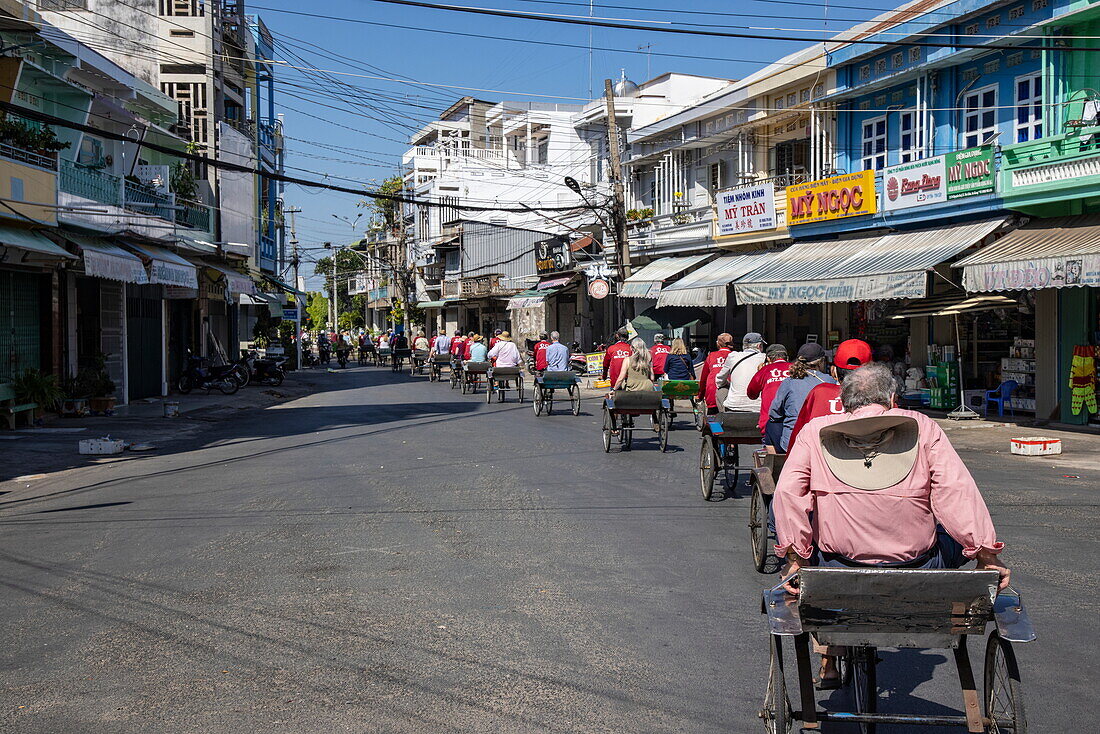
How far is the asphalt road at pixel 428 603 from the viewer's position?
4.65 metres

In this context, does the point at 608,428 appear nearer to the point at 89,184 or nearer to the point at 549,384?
the point at 549,384

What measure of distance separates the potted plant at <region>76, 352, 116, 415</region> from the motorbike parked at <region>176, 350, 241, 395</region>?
21.3 feet

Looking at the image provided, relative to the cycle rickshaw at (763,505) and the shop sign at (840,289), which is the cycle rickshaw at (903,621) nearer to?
the cycle rickshaw at (763,505)

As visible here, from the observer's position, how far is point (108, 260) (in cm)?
1923

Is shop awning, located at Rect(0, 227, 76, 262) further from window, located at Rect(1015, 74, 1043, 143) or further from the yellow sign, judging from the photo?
window, located at Rect(1015, 74, 1043, 143)

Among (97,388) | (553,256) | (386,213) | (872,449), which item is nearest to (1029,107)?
(872,449)

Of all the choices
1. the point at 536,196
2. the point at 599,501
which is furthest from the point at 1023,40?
the point at 536,196

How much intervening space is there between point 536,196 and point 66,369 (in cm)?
3222

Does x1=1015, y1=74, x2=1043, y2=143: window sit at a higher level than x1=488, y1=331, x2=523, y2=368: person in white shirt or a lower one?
higher

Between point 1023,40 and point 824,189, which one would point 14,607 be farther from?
point 824,189

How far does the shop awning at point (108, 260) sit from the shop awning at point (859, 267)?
1369 cm

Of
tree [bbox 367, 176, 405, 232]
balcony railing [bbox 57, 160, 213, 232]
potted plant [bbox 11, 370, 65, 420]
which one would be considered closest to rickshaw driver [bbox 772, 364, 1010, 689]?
potted plant [bbox 11, 370, 65, 420]

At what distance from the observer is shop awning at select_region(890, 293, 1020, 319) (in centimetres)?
1838

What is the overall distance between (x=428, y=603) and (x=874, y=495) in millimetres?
3367
